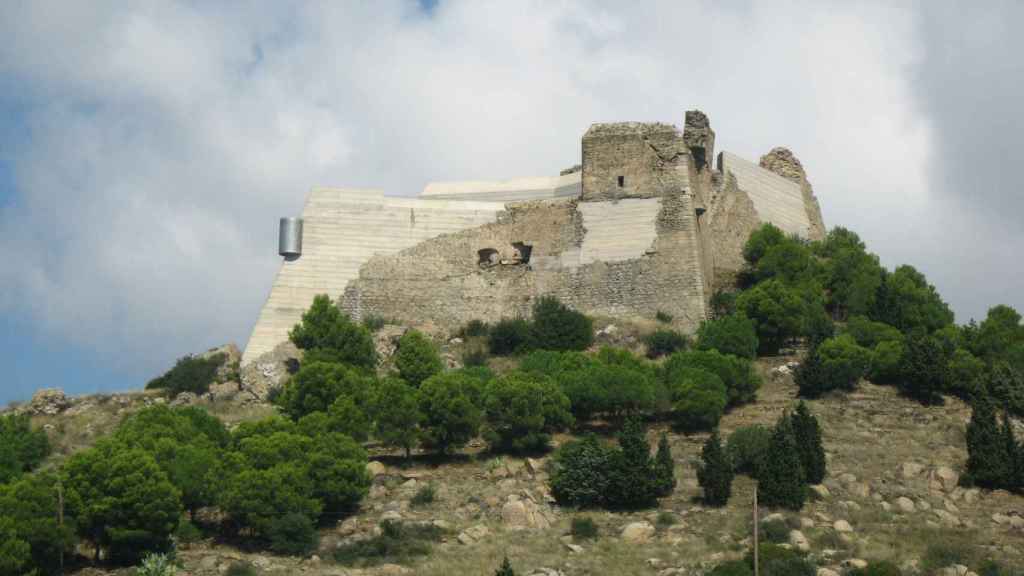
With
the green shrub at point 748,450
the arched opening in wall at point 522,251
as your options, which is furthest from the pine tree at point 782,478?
the arched opening in wall at point 522,251

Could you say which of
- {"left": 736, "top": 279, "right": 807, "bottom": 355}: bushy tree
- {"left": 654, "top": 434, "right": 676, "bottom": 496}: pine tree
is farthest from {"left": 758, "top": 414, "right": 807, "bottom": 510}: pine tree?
{"left": 736, "top": 279, "right": 807, "bottom": 355}: bushy tree

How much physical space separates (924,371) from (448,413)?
10.3 meters

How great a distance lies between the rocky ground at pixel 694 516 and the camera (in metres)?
26.5

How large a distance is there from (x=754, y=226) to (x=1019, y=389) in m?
11.8

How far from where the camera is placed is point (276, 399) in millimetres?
36156

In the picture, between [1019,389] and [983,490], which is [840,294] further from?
[983,490]

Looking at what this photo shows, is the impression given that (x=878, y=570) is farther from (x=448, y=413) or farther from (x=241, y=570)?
(x=241, y=570)

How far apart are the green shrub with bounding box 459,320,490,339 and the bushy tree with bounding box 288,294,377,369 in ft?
8.66

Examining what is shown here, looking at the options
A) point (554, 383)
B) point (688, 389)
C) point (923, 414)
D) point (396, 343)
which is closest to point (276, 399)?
point (396, 343)

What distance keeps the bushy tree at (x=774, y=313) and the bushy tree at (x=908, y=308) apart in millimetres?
2334

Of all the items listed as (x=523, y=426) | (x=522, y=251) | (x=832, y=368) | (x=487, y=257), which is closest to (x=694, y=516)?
(x=523, y=426)

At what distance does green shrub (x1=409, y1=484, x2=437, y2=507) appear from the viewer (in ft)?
96.7

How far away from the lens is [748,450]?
30734mm

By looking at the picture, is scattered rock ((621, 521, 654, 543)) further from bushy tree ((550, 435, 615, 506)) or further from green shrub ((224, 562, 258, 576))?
green shrub ((224, 562, 258, 576))
